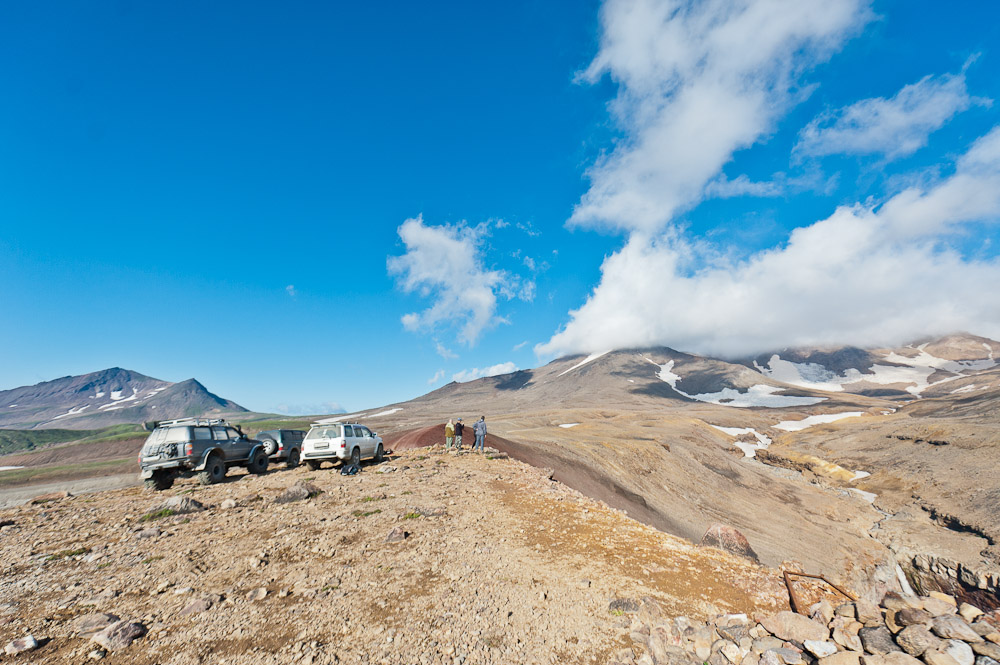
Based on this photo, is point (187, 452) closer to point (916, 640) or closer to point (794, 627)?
point (794, 627)

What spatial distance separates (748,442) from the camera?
307ft

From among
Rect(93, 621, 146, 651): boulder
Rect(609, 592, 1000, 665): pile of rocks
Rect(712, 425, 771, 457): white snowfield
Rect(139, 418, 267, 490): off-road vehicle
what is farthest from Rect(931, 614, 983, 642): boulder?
Rect(712, 425, 771, 457): white snowfield

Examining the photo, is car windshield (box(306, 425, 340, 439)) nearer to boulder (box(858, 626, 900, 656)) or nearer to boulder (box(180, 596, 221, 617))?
boulder (box(180, 596, 221, 617))

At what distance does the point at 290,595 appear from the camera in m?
6.98

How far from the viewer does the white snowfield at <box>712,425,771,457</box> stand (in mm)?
83812

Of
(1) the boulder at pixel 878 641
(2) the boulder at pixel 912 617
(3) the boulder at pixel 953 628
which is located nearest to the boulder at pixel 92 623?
(1) the boulder at pixel 878 641

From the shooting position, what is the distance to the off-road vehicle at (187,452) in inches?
621

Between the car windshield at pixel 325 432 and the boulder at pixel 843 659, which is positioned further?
the car windshield at pixel 325 432

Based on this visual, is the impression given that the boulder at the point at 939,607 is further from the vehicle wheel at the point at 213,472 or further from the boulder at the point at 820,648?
the vehicle wheel at the point at 213,472

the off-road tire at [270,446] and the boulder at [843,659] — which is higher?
the off-road tire at [270,446]

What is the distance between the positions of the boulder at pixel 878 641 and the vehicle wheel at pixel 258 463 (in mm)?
22311

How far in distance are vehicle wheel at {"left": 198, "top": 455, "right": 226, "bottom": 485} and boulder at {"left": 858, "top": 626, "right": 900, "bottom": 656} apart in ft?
68.1

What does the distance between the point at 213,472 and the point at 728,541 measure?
19436 mm

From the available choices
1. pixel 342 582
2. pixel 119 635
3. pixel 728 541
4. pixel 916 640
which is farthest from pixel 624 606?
pixel 119 635
